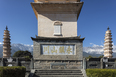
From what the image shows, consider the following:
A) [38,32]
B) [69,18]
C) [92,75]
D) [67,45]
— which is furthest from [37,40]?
[92,75]

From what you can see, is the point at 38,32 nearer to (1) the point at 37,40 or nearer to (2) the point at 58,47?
(1) the point at 37,40

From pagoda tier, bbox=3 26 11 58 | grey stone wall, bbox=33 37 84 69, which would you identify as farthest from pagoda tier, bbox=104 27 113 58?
pagoda tier, bbox=3 26 11 58

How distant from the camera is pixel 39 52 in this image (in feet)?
43.7

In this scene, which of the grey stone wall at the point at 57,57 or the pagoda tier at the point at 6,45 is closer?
the grey stone wall at the point at 57,57

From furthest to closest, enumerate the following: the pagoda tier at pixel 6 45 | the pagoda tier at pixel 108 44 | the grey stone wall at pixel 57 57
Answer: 1. the pagoda tier at pixel 108 44
2. the pagoda tier at pixel 6 45
3. the grey stone wall at pixel 57 57

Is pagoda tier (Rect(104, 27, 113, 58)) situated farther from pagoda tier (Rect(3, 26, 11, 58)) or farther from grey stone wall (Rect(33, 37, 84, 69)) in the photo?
pagoda tier (Rect(3, 26, 11, 58))

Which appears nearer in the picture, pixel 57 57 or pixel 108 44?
pixel 57 57

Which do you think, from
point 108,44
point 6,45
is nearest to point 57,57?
point 6,45

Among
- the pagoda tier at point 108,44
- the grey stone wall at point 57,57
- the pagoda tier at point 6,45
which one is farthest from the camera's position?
the pagoda tier at point 108,44

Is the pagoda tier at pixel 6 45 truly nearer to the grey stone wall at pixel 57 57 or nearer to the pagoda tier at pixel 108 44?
the grey stone wall at pixel 57 57

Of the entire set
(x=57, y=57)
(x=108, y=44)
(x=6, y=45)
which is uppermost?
(x=108, y=44)

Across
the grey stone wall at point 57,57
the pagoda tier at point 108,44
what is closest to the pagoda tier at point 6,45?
the grey stone wall at point 57,57

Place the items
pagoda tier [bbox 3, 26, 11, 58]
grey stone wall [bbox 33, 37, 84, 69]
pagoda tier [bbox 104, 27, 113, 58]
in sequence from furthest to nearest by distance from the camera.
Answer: pagoda tier [bbox 104, 27, 113, 58], pagoda tier [bbox 3, 26, 11, 58], grey stone wall [bbox 33, 37, 84, 69]

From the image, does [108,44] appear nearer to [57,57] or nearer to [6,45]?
[57,57]
